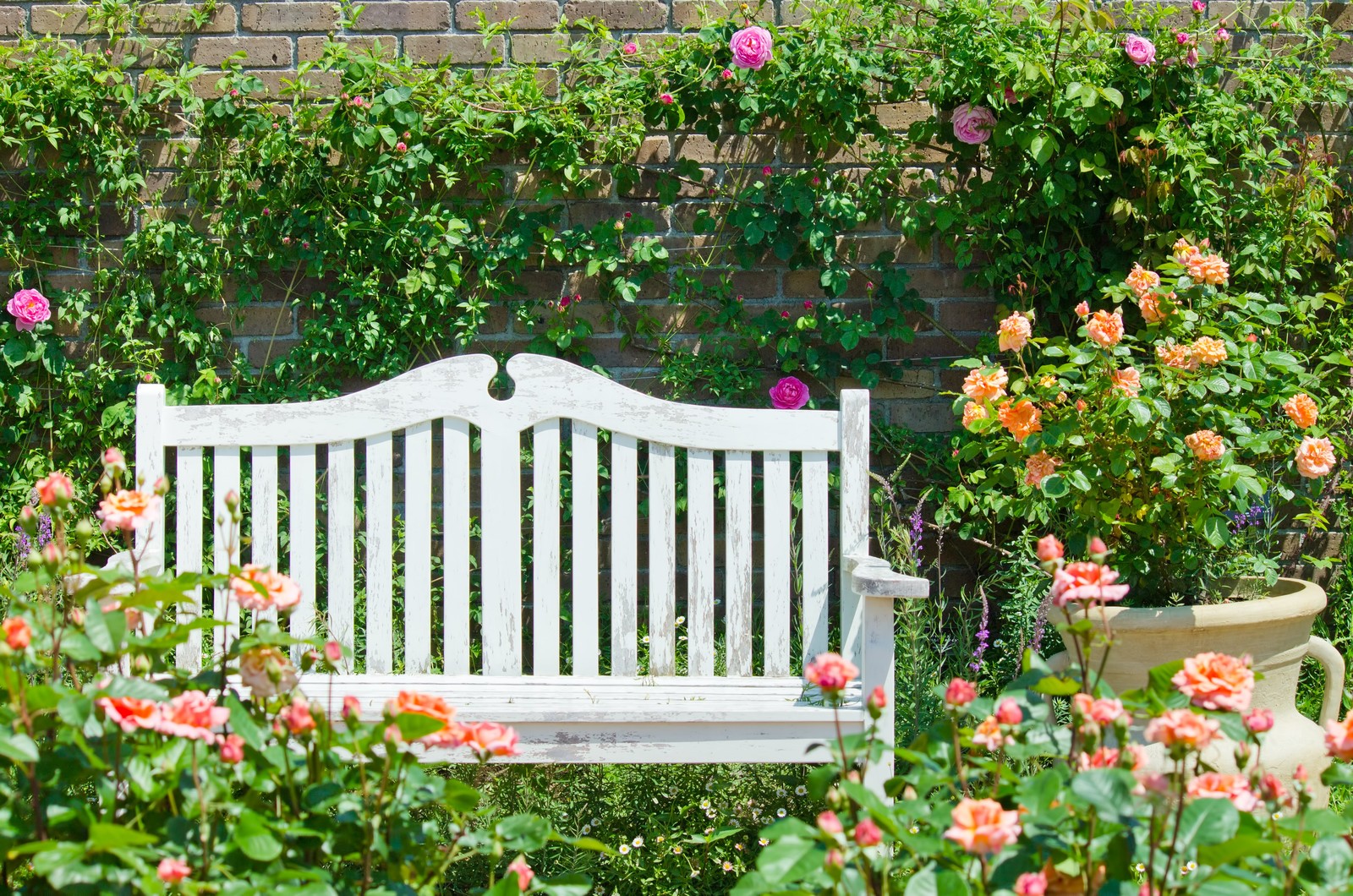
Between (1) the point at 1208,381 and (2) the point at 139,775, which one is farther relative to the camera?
(1) the point at 1208,381

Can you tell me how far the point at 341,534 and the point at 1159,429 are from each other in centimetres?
159

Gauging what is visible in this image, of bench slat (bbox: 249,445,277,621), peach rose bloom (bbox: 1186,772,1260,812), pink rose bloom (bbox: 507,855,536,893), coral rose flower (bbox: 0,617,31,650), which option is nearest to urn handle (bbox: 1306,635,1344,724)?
peach rose bloom (bbox: 1186,772,1260,812)

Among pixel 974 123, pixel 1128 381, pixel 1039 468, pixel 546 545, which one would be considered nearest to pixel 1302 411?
pixel 1128 381

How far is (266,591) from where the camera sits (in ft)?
3.40

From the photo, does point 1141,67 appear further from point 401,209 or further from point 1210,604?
point 401,209

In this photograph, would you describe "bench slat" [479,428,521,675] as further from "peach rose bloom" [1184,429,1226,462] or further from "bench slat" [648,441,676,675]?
"peach rose bloom" [1184,429,1226,462]

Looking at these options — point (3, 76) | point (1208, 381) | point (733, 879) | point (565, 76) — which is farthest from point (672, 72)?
point (733, 879)

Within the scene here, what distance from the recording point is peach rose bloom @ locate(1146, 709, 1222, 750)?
2.88 ft

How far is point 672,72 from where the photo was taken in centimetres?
276

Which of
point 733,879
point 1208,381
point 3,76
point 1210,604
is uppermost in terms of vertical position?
point 3,76

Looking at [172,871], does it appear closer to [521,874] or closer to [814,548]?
[521,874]

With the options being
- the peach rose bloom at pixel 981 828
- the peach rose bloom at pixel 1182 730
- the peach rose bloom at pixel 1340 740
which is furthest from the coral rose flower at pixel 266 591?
the peach rose bloom at pixel 1340 740

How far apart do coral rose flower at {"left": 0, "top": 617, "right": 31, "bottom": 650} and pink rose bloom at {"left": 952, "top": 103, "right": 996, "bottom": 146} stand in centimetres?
237

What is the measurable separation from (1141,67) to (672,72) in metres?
1.13
